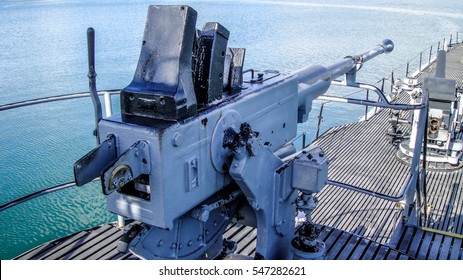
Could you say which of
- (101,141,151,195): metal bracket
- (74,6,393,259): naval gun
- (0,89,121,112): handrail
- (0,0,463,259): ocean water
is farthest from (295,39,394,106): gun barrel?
(0,0,463,259): ocean water

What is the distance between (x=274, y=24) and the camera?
24344 mm

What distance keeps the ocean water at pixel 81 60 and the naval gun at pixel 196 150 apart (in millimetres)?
5365

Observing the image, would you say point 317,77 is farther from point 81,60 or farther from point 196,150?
Result: point 81,60

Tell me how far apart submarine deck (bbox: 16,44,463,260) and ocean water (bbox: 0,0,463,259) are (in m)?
1.19

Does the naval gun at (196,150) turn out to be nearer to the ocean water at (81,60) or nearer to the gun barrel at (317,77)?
the gun barrel at (317,77)

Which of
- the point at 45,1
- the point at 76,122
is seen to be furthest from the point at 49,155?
the point at 45,1

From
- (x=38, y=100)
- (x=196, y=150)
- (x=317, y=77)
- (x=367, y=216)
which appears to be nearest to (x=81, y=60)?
(x=367, y=216)

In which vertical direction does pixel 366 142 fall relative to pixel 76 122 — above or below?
above

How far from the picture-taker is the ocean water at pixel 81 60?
7559 millimetres

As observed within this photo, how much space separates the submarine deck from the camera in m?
2.74

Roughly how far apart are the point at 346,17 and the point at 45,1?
73.8 ft

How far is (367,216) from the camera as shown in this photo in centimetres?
455

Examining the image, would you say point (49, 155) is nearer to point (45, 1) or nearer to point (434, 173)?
point (434, 173)

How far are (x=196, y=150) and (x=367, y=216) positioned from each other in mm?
3444
